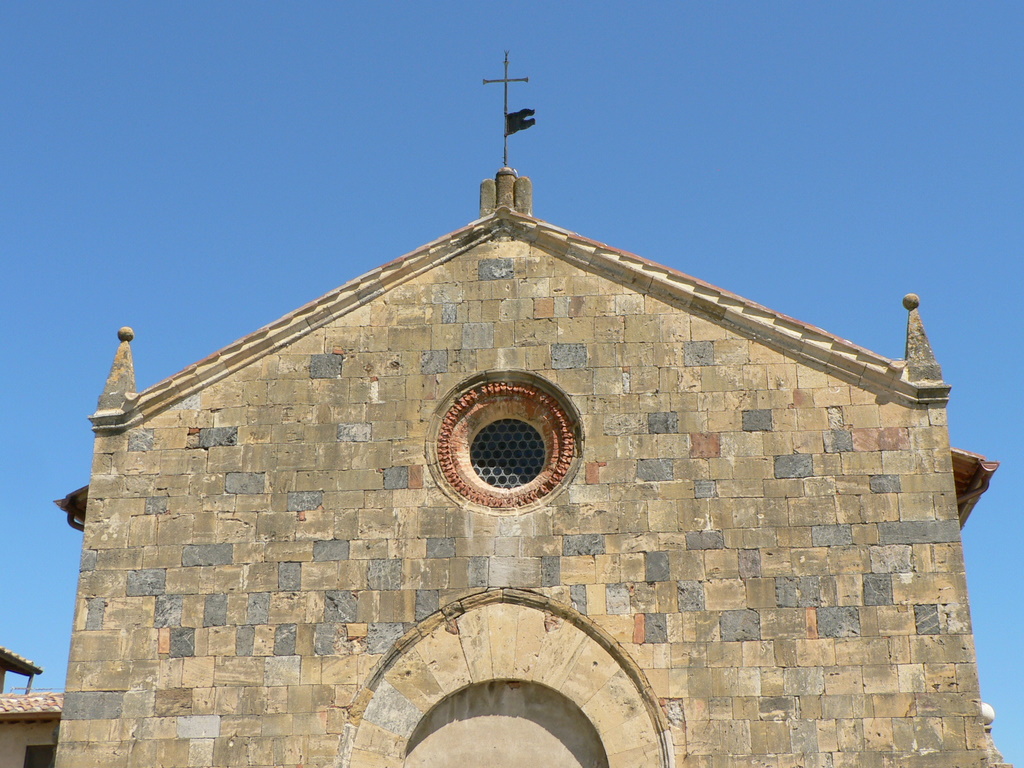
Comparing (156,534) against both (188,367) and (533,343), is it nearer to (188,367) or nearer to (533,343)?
(188,367)

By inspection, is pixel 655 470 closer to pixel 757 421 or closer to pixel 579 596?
pixel 757 421

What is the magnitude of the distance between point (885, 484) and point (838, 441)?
681 mm

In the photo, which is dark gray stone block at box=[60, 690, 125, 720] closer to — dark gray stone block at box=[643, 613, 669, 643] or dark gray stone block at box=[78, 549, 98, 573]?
dark gray stone block at box=[78, 549, 98, 573]

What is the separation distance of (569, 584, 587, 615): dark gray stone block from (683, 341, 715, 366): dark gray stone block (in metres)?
2.84

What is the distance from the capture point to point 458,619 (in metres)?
14.1

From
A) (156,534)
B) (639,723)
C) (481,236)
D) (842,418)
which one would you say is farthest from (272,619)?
(842,418)

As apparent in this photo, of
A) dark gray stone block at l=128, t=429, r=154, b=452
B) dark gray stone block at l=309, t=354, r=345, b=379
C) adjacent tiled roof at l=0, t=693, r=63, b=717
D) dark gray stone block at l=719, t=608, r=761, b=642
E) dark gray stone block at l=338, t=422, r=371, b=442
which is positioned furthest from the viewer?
adjacent tiled roof at l=0, t=693, r=63, b=717

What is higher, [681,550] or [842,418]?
[842,418]

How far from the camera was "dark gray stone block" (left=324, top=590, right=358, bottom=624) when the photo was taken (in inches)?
559

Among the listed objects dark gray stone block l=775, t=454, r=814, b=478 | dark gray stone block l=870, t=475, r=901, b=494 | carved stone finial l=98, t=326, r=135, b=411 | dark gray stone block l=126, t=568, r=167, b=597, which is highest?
carved stone finial l=98, t=326, r=135, b=411

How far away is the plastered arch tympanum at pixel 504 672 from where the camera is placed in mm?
13633

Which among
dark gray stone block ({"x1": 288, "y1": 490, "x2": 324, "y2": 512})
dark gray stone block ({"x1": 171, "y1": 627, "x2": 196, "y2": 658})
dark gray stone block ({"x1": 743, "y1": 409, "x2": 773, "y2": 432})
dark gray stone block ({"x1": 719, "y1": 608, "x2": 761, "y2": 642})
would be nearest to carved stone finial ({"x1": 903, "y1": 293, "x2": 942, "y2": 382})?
dark gray stone block ({"x1": 743, "y1": 409, "x2": 773, "y2": 432})

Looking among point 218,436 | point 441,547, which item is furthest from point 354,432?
point 441,547

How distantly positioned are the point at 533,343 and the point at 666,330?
5.08 feet
